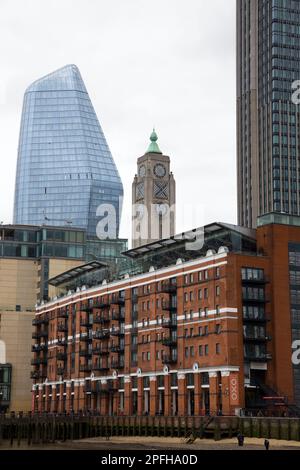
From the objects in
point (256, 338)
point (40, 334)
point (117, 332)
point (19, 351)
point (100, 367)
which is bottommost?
point (100, 367)

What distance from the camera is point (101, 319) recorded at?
→ 146125 millimetres

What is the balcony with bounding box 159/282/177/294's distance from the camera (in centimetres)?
12750

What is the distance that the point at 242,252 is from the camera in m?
120

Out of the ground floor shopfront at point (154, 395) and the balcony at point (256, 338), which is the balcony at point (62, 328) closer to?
the ground floor shopfront at point (154, 395)

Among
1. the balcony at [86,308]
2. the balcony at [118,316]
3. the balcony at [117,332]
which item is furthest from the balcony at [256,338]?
the balcony at [86,308]

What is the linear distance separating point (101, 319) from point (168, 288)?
73.4ft

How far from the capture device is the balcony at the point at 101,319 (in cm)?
14525

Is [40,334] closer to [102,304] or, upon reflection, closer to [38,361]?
[38,361]

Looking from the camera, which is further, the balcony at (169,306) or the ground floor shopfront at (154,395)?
the balcony at (169,306)

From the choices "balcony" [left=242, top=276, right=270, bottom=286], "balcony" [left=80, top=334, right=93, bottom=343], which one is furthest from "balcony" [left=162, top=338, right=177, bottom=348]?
"balcony" [left=80, top=334, right=93, bottom=343]

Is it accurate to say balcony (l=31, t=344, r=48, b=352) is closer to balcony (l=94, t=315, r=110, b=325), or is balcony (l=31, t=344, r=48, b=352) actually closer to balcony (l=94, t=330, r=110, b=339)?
balcony (l=94, t=315, r=110, b=325)

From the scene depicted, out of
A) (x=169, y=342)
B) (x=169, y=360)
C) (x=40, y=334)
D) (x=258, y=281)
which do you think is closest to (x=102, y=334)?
(x=169, y=342)
